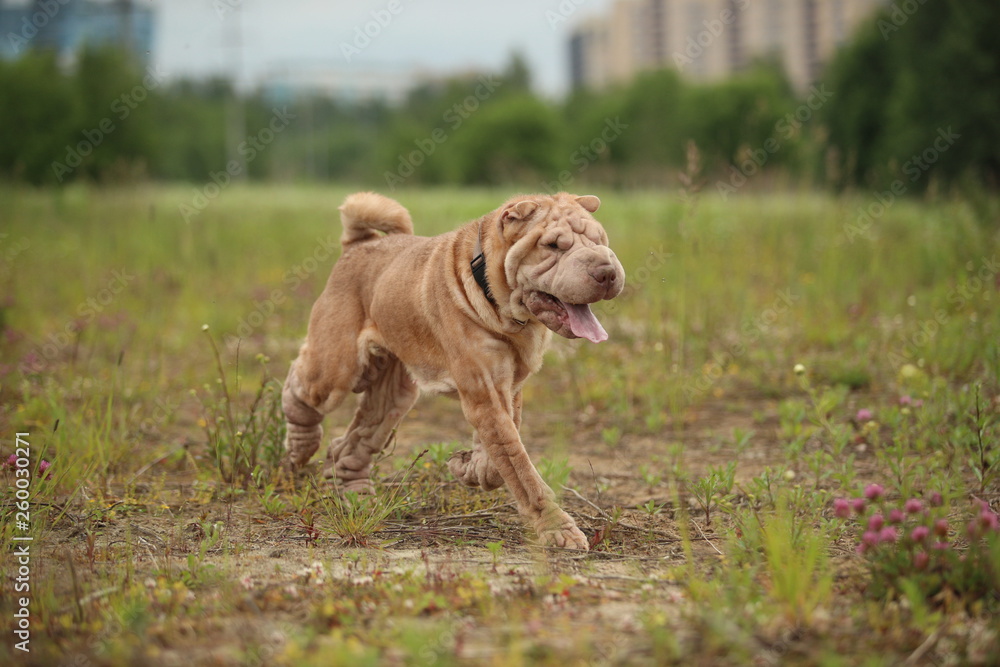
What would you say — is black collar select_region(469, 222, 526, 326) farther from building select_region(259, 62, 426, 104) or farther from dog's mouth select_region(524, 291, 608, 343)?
building select_region(259, 62, 426, 104)

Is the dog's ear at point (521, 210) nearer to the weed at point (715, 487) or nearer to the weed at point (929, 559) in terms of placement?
the weed at point (715, 487)

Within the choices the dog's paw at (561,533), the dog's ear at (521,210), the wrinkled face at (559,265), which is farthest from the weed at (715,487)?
the dog's ear at (521,210)

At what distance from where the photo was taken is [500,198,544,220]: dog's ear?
3789 millimetres

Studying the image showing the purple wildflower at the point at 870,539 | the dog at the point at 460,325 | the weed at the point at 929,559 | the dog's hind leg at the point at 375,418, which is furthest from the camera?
the dog's hind leg at the point at 375,418

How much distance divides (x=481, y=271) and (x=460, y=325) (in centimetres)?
27

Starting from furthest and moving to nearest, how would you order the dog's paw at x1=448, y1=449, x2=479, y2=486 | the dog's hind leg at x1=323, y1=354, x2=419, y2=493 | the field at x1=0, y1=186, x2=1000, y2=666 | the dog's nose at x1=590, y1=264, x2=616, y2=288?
the dog's hind leg at x1=323, y1=354, x2=419, y2=493
the dog's paw at x1=448, y1=449, x2=479, y2=486
the dog's nose at x1=590, y1=264, x2=616, y2=288
the field at x1=0, y1=186, x2=1000, y2=666

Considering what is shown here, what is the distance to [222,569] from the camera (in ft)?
11.7

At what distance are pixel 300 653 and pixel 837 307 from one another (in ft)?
23.5

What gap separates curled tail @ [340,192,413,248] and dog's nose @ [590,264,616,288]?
179cm

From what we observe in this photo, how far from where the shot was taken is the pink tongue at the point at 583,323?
3.63 m

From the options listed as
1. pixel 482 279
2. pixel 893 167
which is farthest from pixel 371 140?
pixel 482 279

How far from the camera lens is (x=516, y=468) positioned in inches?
154

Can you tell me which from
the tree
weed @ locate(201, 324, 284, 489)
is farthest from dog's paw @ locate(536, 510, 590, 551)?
the tree

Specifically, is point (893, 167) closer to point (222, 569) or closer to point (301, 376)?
point (301, 376)
